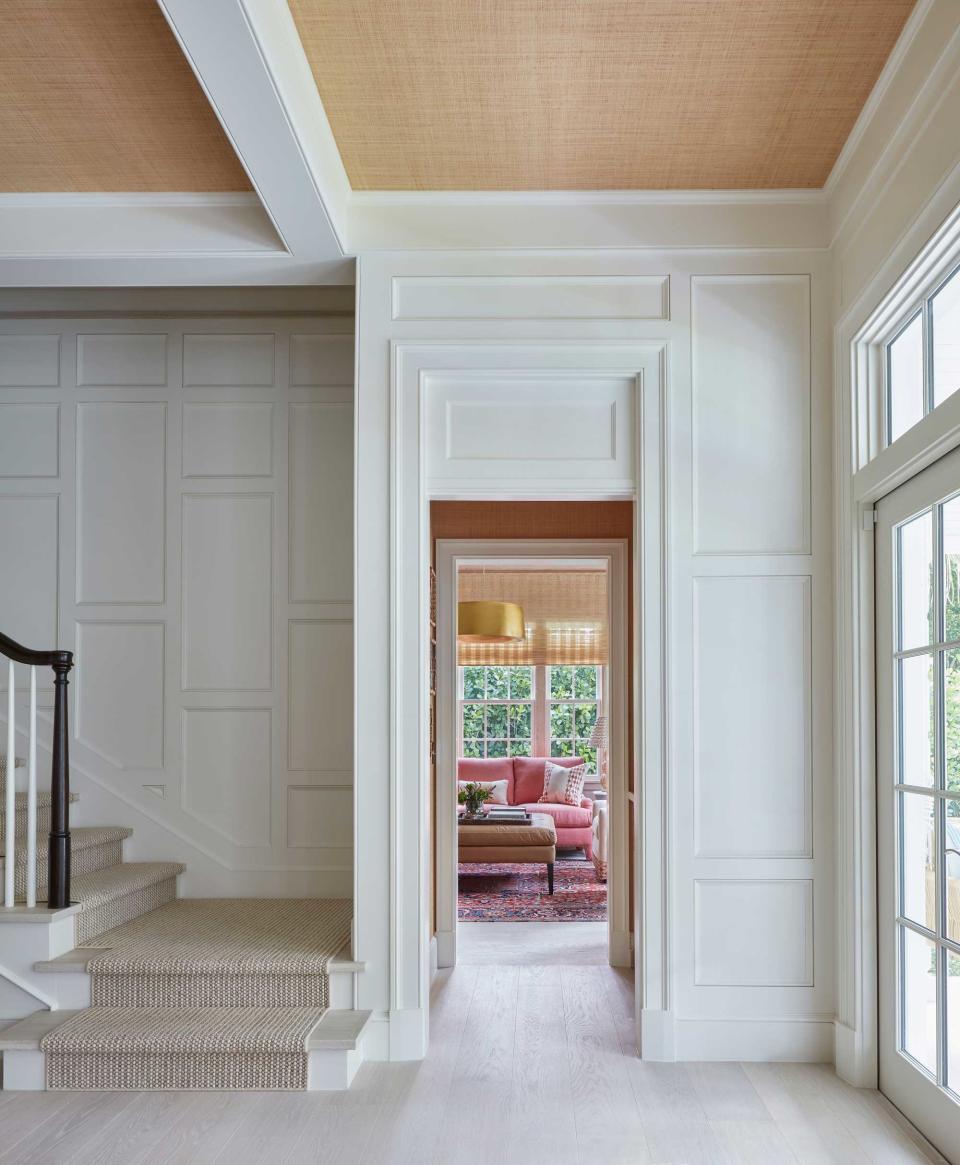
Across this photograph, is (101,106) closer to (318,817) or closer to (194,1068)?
(318,817)

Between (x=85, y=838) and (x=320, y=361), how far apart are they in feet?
7.33

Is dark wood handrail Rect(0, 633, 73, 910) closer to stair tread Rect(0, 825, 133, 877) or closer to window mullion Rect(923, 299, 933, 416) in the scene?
stair tread Rect(0, 825, 133, 877)

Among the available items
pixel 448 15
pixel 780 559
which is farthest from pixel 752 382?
pixel 448 15

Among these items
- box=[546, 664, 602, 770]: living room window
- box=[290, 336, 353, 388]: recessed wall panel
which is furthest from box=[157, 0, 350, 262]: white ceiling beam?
box=[546, 664, 602, 770]: living room window

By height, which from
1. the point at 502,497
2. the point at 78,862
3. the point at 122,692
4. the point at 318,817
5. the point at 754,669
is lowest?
the point at 78,862

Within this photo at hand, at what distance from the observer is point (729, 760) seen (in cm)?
387

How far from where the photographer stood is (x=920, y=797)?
320 centimetres

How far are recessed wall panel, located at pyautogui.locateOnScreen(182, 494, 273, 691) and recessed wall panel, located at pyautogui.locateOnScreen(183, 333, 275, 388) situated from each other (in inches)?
20.6

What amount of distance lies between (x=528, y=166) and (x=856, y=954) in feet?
9.28

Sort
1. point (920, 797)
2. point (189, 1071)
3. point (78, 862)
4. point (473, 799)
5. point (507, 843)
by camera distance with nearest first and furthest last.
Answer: point (920, 797)
point (189, 1071)
point (78, 862)
point (507, 843)
point (473, 799)

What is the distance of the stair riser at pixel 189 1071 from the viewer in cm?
348

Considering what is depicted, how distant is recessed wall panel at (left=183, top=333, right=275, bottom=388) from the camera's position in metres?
4.85

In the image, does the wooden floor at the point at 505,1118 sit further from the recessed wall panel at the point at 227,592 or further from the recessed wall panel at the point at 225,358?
the recessed wall panel at the point at 225,358

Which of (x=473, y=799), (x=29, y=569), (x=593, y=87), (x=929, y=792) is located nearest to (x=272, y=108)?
(x=593, y=87)
